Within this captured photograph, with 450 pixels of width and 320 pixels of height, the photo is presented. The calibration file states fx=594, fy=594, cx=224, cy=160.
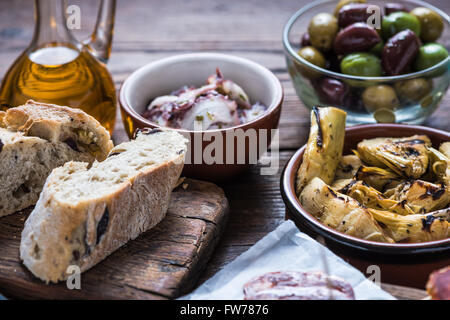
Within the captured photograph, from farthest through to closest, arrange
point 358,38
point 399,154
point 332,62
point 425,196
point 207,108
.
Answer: point 332,62
point 358,38
point 207,108
point 399,154
point 425,196

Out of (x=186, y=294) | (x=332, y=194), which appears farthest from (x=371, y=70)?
(x=186, y=294)

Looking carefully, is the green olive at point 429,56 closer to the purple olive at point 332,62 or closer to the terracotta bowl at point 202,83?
the purple olive at point 332,62

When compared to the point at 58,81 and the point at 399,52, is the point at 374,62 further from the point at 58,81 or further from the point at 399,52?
the point at 58,81

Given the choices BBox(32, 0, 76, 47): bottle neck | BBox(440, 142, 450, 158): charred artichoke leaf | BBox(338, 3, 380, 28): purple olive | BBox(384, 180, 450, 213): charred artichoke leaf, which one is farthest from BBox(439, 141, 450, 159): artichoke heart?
BBox(32, 0, 76, 47): bottle neck

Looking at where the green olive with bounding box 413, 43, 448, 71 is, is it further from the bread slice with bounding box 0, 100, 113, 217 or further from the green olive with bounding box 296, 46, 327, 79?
the bread slice with bounding box 0, 100, 113, 217

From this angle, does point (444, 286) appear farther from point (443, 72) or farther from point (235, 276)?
point (443, 72)

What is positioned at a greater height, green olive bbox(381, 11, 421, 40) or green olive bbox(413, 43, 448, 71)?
green olive bbox(381, 11, 421, 40)

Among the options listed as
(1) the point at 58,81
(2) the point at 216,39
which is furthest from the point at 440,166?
(2) the point at 216,39
